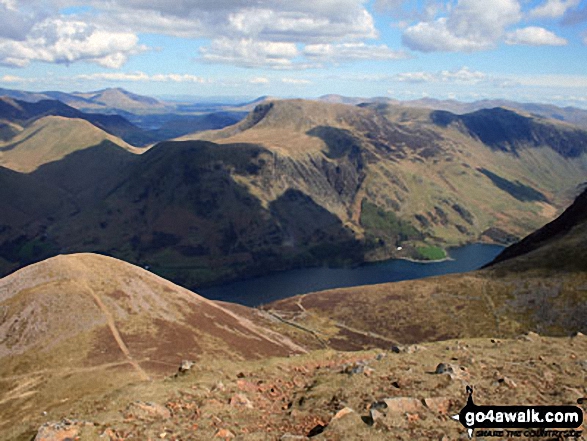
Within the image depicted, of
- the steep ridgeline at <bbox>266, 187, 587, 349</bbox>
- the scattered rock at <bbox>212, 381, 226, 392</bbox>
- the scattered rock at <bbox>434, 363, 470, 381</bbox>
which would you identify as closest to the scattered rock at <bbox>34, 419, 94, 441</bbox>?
the scattered rock at <bbox>212, 381, 226, 392</bbox>

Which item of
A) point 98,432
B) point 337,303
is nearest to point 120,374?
point 98,432

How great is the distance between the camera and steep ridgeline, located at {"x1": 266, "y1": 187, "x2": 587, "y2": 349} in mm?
143125

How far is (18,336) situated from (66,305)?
1150 centimetres

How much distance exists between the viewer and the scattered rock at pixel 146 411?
34.3 meters

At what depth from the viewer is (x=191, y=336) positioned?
99.6 m

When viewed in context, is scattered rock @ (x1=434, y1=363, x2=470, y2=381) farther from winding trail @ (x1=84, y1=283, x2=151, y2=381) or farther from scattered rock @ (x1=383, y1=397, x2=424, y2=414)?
winding trail @ (x1=84, y1=283, x2=151, y2=381)

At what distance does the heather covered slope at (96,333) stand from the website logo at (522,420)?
54.6m

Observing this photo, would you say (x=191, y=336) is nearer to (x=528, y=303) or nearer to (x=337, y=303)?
(x=337, y=303)

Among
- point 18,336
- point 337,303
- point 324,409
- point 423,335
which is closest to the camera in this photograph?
point 324,409

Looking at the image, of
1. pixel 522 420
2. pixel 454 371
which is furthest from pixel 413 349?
pixel 522 420

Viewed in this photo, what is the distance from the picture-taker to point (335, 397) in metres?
36.8

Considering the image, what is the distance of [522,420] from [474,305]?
145510mm

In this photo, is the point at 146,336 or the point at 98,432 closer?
the point at 98,432

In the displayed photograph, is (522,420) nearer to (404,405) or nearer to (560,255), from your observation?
(404,405)
